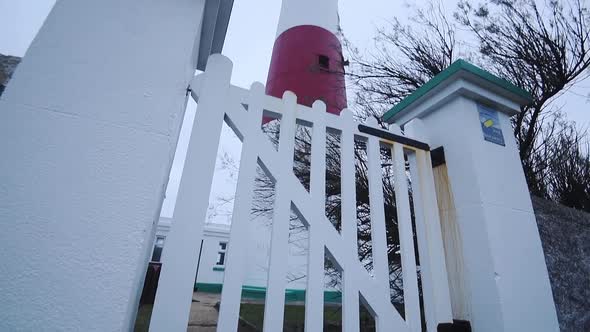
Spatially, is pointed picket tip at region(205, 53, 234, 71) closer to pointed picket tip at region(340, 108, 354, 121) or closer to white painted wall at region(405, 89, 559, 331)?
pointed picket tip at region(340, 108, 354, 121)

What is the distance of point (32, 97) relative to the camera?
0.79 m

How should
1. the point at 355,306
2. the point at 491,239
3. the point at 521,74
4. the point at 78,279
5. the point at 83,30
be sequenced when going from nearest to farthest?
the point at 78,279
the point at 83,30
the point at 355,306
the point at 491,239
the point at 521,74

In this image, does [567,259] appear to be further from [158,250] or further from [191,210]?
[158,250]

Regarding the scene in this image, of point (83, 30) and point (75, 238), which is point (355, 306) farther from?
point (83, 30)

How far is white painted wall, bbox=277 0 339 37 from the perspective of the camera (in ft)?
20.5

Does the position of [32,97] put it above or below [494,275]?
above

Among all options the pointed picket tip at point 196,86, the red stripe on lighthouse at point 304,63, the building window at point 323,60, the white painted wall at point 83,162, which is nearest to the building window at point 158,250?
the red stripe on lighthouse at point 304,63

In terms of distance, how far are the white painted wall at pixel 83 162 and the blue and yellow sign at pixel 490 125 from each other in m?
1.52

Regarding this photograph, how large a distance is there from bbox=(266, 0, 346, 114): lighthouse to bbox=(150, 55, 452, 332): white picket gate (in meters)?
2.75

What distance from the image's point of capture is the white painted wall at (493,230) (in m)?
1.19

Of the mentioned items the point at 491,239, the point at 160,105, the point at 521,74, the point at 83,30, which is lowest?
the point at 491,239

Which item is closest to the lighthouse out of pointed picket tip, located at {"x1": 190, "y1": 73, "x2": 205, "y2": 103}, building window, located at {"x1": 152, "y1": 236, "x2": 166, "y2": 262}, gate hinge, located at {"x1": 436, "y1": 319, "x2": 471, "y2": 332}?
pointed picket tip, located at {"x1": 190, "y1": 73, "x2": 205, "y2": 103}

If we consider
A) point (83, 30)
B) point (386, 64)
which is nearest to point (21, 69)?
point (83, 30)

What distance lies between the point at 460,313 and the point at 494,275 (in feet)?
0.79
